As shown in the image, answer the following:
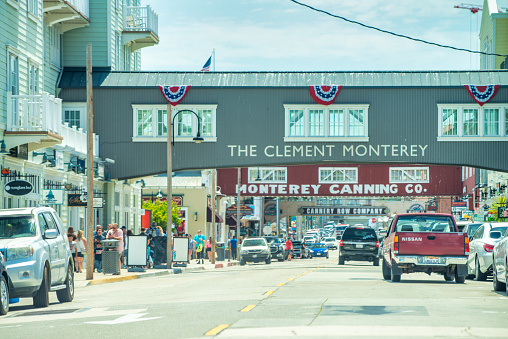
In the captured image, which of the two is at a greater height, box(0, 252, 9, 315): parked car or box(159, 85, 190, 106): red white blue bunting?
box(159, 85, 190, 106): red white blue bunting

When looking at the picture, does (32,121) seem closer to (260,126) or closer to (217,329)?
(260,126)

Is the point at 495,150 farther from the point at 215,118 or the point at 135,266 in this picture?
the point at 135,266

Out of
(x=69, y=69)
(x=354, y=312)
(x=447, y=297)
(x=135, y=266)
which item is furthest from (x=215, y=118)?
(x=354, y=312)

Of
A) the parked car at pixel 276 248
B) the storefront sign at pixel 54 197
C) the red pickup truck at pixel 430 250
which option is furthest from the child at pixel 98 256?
the parked car at pixel 276 248

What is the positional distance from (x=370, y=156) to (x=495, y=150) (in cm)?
583

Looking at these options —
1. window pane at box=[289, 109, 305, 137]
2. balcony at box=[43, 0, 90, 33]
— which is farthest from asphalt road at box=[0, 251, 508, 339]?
window pane at box=[289, 109, 305, 137]

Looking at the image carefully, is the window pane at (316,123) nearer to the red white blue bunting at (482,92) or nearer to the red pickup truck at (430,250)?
the red white blue bunting at (482,92)

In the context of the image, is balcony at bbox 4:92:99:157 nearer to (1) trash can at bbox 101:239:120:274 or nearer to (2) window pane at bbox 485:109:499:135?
(1) trash can at bbox 101:239:120:274

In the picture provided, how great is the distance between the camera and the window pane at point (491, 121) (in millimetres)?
42188

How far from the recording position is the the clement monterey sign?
8756 cm

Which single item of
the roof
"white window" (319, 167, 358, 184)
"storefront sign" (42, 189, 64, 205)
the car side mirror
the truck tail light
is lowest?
the truck tail light

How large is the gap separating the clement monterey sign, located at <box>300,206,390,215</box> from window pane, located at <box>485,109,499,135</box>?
45.6m

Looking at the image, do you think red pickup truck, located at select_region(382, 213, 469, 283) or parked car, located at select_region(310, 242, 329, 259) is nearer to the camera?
red pickup truck, located at select_region(382, 213, 469, 283)

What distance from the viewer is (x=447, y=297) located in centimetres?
1747
